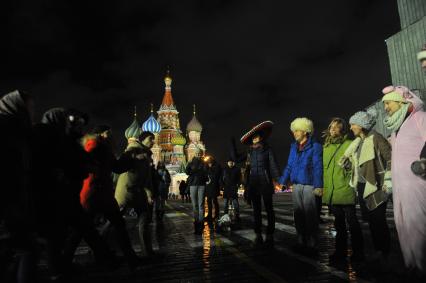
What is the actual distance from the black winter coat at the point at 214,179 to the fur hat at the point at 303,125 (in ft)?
16.6

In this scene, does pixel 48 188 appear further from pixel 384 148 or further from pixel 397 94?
pixel 384 148

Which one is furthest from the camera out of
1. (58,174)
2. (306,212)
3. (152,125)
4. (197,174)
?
(152,125)

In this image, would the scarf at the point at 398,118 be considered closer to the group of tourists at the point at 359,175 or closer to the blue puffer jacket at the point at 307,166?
the group of tourists at the point at 359,175

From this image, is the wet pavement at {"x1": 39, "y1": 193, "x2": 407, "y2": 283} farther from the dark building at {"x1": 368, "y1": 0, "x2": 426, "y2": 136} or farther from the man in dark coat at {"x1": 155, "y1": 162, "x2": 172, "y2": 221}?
the dark building at {"x1": 368, "y1": 0, "x2": 426, "y2": 136}

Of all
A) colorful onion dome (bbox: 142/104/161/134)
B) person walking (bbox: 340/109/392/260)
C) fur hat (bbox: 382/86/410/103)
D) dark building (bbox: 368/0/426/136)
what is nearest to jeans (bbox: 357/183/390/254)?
person walking (bbox: 340/109/392/260)

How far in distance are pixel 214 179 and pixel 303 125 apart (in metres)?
5.49

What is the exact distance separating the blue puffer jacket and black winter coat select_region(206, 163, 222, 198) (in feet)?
15.6

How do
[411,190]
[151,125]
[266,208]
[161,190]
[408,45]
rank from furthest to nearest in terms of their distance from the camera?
[151,125] < [408,45] < [161,190] < [266,208] < [411,190]

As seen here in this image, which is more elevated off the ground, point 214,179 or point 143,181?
point 214,179

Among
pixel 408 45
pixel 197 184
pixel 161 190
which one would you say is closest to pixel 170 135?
pixel 408 45

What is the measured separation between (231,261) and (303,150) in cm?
217

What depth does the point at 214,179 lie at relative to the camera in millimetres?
10984

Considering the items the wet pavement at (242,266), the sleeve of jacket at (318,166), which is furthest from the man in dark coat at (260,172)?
the sleeve of jacket at (318,166)

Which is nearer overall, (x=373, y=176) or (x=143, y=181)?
(x=373, y=176)
